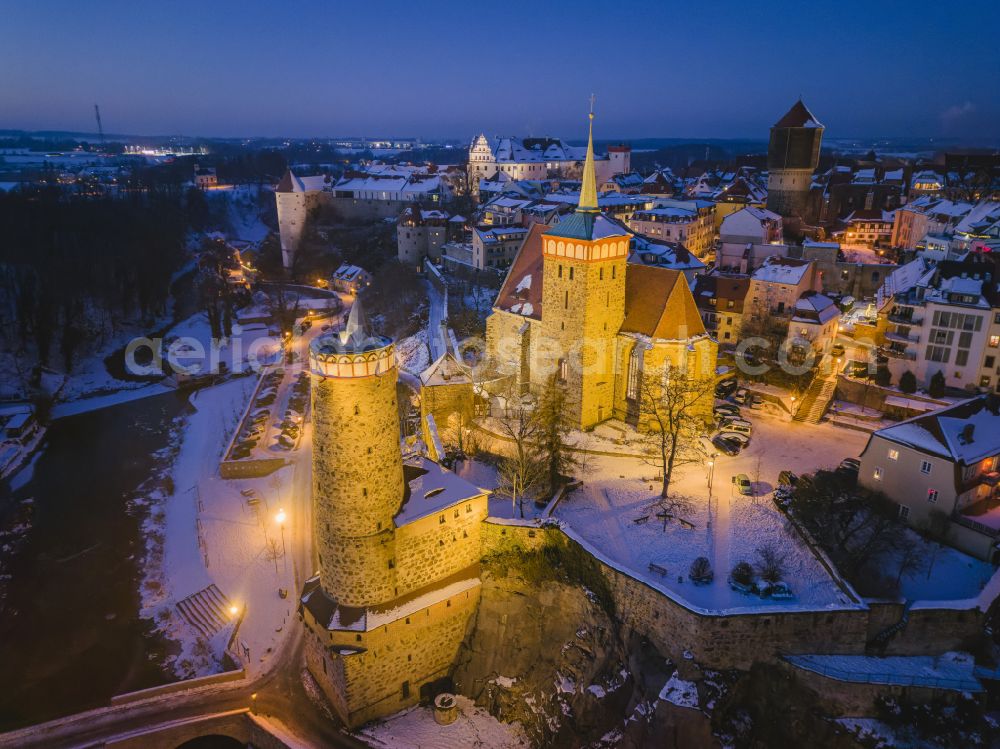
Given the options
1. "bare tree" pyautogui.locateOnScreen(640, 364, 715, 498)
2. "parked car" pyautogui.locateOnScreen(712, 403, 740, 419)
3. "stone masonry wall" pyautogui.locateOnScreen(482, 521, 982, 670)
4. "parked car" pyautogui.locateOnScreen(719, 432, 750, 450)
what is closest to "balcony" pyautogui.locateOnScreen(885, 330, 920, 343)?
"parked car" pyautogui.locateOnScreen(712, 403, 740, 419)

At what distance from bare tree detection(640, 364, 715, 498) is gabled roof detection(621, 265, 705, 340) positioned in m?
1.85

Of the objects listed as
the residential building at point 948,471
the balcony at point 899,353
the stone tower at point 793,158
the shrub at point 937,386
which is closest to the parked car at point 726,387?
the balcony at point 899,353

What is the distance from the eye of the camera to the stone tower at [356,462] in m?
20.3

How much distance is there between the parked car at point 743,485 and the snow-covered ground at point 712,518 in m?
0.32

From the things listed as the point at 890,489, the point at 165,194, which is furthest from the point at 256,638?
the point at 165,194

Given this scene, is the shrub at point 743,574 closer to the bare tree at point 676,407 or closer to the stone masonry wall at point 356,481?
the bare tree at point 676,407

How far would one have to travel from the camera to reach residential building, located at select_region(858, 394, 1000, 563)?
24141 mm

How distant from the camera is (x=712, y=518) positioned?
25469 mm

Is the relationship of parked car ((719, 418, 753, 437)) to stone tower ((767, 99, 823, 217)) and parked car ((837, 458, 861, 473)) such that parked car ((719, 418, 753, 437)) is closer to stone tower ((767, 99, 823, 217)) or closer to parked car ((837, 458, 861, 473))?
parked car ((837, 458, 861, 473))

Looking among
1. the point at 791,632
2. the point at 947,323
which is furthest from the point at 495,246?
the point at 791,632

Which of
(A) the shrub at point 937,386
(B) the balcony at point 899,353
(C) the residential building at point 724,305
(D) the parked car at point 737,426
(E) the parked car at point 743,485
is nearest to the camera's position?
(E) the parked car at point 743,485

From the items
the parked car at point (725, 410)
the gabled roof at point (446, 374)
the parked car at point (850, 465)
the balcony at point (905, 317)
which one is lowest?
the parked car at point (850, 465)

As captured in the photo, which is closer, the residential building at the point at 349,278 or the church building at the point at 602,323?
the church building at the point at 602,323

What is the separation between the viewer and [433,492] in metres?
24.6
